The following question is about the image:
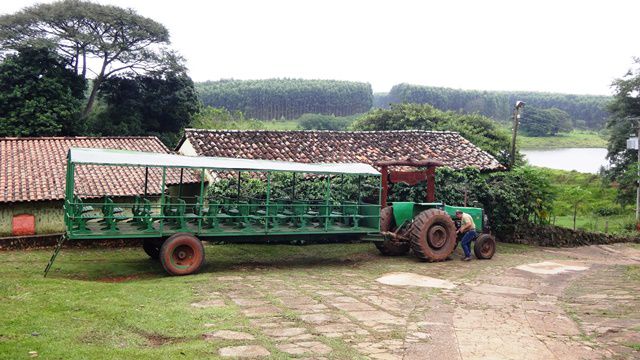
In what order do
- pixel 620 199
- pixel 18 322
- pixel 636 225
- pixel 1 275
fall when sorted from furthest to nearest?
pixel 620 199
pixel 636 225
pixel 1 275
pixel 18 322

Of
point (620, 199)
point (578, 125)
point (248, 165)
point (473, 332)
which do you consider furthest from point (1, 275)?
point (578, 125)

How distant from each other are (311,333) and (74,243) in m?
10.9

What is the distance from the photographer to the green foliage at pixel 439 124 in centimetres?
3334

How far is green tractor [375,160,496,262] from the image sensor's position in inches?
549

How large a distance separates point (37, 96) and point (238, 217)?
20.8 meters

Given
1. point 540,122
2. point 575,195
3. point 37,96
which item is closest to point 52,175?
point 37,96

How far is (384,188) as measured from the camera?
15.8 m

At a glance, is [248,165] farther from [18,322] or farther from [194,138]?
[194,138]

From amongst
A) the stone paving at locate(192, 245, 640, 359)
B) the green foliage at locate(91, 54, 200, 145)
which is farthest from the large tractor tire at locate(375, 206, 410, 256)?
the green foliage at locate(91, 54, 200, 145)

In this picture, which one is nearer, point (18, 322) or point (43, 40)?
point (18, 322)

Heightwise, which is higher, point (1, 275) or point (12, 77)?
point (12, 77)

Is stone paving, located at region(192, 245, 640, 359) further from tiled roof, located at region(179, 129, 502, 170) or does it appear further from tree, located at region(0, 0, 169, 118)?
tree, located at region(0, 0, 169, 118)

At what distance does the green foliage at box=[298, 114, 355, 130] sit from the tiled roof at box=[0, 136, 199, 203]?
40.6 metres

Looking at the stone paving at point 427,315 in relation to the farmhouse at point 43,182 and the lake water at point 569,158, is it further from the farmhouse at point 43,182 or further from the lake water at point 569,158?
the lake water at point 569,158
